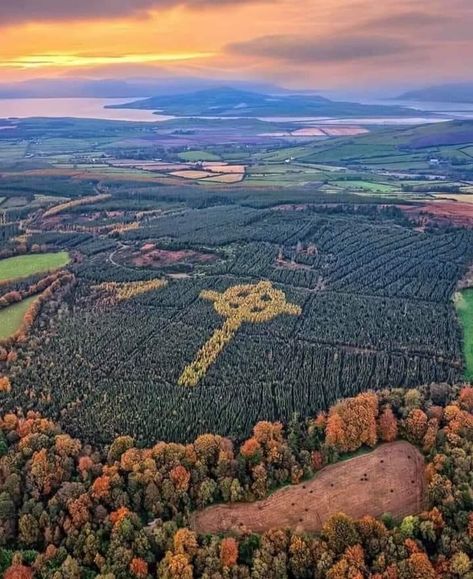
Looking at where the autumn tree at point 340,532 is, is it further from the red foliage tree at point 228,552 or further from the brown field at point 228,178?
the brown field at point 228,178

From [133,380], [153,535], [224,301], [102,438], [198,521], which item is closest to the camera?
[153,535]

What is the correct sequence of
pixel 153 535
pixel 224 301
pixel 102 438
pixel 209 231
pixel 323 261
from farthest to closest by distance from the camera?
pixel 209 231
pixel 323 261
pixel 224 301
pixel 102 438
pixel 153 535

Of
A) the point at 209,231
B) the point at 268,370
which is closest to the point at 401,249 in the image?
the point at 209,231

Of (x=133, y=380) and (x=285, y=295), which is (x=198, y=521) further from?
(x=285, y=295)

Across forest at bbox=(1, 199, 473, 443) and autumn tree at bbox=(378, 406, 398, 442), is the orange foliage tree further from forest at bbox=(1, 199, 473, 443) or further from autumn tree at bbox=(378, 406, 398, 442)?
forest at bbox=(1, 199, 473, 443)

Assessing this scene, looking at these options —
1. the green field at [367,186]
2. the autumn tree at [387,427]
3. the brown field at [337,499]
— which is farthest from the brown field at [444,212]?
the brown field at [337,499]

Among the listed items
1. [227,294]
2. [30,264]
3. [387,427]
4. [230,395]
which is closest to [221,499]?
[230,395]

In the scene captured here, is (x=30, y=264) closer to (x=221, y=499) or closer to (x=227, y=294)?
(x=227, y=294)
